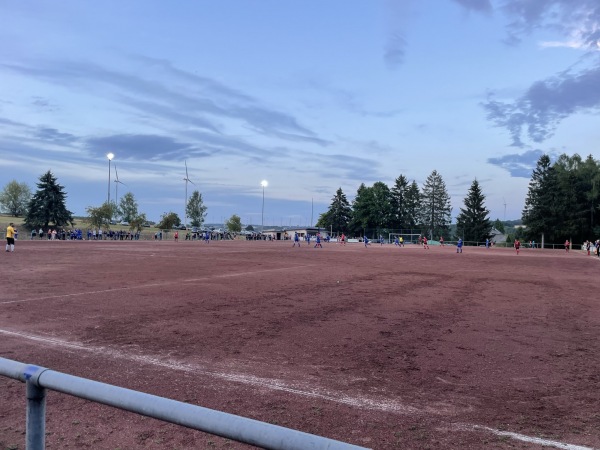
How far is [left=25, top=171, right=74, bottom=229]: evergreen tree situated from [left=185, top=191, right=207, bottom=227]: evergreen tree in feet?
159

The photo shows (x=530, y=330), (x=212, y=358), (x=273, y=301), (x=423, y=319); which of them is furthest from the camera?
(x=273, y=301)

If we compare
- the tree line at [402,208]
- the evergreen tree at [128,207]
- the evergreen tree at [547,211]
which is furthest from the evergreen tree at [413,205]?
the evergreen tree at [128,207]

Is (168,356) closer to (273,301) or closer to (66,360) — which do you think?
(66,360)

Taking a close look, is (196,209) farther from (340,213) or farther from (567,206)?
(567,206)

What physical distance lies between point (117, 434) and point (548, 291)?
15194 millimetres

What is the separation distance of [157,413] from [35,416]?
0.74 m

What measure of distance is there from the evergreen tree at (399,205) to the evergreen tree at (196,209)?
52.0 metres

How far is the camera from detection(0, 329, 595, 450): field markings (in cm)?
439

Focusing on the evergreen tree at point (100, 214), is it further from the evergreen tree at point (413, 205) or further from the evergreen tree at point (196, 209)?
the evergreen tree at point (413, 205)

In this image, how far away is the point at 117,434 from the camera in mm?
4254

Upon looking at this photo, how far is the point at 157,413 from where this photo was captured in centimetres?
183

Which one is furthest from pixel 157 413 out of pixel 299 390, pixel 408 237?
pixel 408 237

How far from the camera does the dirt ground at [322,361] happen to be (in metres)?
4.42

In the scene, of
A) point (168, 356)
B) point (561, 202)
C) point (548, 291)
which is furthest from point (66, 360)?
point (561, 202)
